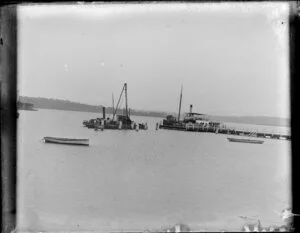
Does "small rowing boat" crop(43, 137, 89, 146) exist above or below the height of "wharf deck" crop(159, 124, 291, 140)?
below

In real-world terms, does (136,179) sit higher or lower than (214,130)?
lower

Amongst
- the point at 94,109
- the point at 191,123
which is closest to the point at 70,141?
the point at 94,109

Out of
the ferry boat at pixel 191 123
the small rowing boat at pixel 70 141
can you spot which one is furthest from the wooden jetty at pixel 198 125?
the small rowing boat at pixel 70 141

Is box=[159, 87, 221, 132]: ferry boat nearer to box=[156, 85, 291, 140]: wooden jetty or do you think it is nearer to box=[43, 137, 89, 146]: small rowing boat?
box=[156, 85, 291, 140]: wooden jetty

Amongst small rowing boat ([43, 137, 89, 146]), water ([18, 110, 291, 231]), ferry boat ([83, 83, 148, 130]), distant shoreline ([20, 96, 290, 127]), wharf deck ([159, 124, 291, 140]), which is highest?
distant shoreline ([20, 96, 290, 127])

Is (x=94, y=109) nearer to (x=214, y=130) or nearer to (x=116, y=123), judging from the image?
(x=116, y=123)

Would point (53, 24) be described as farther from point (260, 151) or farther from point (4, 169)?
point (260, 151)

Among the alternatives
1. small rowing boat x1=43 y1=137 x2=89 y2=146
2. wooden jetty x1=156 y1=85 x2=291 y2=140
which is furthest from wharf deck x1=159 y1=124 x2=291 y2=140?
small rowing boat x1=43 y1=137 x2=89 y2=146

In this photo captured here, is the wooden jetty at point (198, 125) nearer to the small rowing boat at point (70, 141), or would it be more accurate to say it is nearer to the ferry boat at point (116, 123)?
the ferry boat at point (116, 123)
